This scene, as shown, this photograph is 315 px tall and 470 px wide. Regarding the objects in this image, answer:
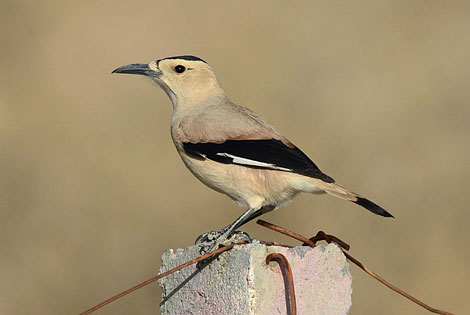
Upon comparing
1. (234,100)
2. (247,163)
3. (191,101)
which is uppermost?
(234,100)

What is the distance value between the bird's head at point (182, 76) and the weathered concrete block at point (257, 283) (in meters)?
1.96

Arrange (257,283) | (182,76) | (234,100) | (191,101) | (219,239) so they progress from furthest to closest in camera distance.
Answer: (234,100) → (182,76) → (191,101) → (219,239) → (257,283)

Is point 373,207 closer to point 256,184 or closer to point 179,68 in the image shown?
point 256,184

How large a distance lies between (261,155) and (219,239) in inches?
34.3

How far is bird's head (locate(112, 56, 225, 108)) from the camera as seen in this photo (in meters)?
5.89

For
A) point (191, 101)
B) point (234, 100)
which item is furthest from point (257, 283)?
point (234, 100)

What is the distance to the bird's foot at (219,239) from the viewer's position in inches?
157

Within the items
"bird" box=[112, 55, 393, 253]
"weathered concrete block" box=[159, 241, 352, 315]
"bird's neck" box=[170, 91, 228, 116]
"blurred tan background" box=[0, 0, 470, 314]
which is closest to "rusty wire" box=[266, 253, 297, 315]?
"weathered concrete block" box=[159, 241, 352, 315]

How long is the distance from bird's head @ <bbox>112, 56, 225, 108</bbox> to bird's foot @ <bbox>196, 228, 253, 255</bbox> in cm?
180

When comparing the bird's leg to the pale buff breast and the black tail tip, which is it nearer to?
the pale buff breast

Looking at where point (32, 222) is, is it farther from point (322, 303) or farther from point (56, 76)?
point (322, 303)

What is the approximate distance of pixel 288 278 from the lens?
3.77 meters

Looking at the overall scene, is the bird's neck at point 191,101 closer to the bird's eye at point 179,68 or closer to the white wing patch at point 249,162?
the bird's eye at point 179,68

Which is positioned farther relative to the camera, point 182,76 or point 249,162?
point 182,76
